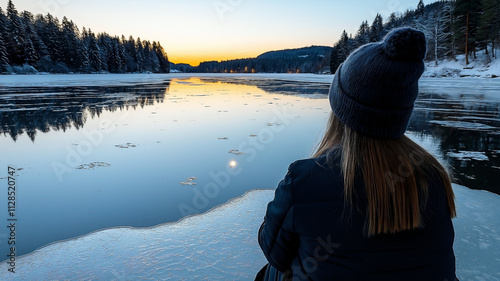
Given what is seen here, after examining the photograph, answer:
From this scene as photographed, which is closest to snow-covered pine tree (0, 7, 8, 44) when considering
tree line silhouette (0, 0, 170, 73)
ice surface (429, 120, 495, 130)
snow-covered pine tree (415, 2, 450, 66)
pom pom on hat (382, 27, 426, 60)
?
tree line silhouette (0, 0, 170, 73)

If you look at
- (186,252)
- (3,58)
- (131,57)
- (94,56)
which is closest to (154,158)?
(186,252)

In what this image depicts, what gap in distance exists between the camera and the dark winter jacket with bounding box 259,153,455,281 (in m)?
0.86

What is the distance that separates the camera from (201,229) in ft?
9.55

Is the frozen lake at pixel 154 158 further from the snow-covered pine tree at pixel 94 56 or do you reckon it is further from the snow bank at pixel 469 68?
the snow-covered pine tree at pixel 94 56

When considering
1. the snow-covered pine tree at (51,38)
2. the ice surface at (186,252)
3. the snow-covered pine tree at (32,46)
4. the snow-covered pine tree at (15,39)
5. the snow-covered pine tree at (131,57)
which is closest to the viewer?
the ice surface at (186,252)

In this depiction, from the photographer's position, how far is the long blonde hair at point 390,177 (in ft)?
2.82

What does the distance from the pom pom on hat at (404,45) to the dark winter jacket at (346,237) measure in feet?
1.44

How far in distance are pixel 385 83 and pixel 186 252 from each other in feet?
7.52

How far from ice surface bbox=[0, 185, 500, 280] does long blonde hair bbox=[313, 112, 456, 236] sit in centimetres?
165

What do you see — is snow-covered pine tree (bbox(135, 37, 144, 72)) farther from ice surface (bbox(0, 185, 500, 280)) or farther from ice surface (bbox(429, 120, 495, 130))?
ice surface (bbox(0, 185, 500, 280))

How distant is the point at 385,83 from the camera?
94 centimetres

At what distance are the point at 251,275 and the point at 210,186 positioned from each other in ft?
6.81

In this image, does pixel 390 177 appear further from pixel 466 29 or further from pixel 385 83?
pixel 466 29

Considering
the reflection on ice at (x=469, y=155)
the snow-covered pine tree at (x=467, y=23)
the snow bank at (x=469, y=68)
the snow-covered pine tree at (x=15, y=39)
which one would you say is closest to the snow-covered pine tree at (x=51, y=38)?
the snow-covered pine tree at (x=15, y=39)
